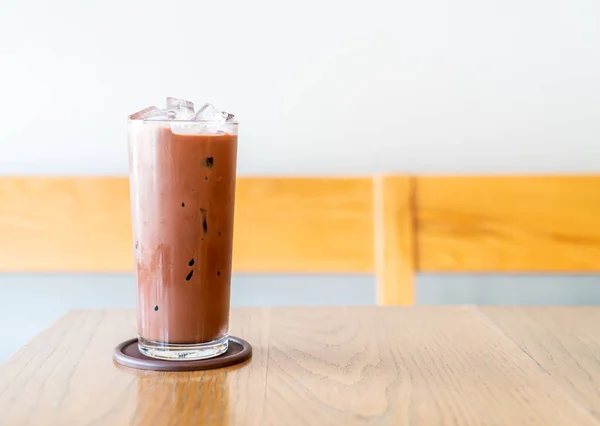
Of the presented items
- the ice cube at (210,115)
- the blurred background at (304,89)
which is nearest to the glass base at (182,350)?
the ice cube at (210,115)

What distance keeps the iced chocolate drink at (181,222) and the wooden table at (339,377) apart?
56 mm

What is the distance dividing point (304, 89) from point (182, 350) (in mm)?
1051

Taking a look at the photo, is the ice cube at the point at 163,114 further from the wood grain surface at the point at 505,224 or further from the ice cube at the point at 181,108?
the wood grain surface at the point at 505,224

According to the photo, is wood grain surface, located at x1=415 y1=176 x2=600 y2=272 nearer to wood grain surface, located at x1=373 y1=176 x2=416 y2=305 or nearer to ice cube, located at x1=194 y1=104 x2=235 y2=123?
wood grain surface, located at x1=373 y1=176 x2=416 y2=305

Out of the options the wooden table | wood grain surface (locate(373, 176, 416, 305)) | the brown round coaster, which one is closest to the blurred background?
wood grain surface (locate(373, 176, 416, 305))

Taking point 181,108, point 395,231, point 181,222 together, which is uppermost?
point 181,108

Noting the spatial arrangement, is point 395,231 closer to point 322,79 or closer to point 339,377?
point 322,79

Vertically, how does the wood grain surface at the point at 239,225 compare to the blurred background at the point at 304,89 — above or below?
below

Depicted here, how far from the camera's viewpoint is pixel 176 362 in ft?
2.31

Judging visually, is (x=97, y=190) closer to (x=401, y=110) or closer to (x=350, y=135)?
(x=350, y=135)

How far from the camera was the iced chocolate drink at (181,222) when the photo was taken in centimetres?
71

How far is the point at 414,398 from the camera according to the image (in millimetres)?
601

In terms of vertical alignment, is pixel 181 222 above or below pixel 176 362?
above

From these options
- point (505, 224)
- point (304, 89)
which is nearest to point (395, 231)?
point (505, 224)
